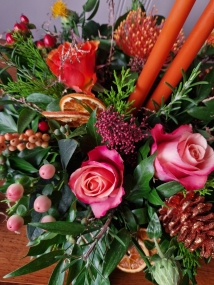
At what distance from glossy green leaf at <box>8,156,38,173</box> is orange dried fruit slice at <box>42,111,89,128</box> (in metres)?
0.08

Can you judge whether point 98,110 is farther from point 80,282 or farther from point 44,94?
point 80,282

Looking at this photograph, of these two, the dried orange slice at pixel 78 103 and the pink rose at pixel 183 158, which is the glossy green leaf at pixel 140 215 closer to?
the pink rose at pixel 183 158

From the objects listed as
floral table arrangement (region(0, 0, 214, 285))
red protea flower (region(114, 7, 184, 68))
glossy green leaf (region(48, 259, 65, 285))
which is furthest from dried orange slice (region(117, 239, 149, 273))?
red protea flower (region(114, 7, 184, 68))

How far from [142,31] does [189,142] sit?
211 mm

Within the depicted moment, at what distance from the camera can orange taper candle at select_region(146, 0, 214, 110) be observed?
16.8 inches

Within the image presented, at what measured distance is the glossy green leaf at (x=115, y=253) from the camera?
452 mm

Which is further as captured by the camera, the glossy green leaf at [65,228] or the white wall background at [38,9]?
the white wall background at [38,9]

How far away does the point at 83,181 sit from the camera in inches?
17.2

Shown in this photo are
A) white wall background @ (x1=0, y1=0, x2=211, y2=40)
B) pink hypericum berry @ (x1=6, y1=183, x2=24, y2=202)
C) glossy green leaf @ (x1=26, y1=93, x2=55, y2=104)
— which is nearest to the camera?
pink hypericum berry @ (x1=6, y1=183, x2=24, y2=202)

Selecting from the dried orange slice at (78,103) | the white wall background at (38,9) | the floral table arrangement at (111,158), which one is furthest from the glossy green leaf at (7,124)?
the white wall background at (38,9)

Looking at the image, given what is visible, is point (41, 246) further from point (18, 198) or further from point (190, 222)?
point (190, 222)

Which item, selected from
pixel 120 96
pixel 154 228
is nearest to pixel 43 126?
pixel 120 96

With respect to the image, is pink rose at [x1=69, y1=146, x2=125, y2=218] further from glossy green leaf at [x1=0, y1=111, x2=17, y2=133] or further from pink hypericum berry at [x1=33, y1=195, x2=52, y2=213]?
glossy green leaf at [x1=0, y1=111, x2=17, y2=133]

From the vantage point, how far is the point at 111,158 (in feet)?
1.47
